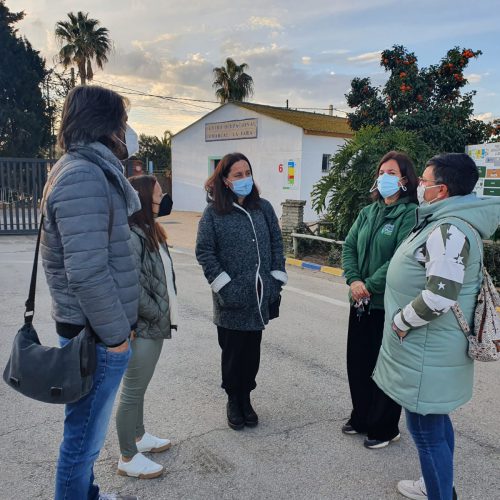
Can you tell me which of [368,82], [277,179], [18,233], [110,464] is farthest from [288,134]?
[110,464]

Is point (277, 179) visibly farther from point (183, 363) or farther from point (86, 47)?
point (183, 363)

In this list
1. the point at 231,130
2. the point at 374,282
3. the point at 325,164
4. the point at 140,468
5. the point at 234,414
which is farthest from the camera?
the point at 231,130

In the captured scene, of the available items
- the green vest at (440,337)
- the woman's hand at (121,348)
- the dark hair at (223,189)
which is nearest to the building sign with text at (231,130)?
the dark hair at (223,189)

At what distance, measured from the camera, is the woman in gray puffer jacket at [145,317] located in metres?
2.57

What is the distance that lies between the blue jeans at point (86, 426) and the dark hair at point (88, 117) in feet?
2.84

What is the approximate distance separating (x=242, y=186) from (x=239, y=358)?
1.20m

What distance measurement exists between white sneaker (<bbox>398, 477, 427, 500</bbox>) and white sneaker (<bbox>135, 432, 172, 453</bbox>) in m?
1.43

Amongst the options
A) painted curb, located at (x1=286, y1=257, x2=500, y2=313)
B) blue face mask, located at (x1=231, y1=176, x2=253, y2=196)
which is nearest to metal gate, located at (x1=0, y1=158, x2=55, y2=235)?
painted curb, located at (x1=286, y1=257, x2=500, y2=313)

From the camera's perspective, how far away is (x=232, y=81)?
30.4 meters

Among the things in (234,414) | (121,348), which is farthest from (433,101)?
(121,348)

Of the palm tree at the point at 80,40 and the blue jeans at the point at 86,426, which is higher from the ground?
the palm tree at the point at 80,40

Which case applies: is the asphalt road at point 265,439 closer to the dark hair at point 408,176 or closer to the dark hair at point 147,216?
the dark hair at point 147,216

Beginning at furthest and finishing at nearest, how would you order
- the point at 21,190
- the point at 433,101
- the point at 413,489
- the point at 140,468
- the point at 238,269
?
the point at 21,190 < the point at 433,101 < the point at 238,269 < the point at 140,468 < the point at 413,489

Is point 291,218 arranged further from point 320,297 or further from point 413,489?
point 413,489
